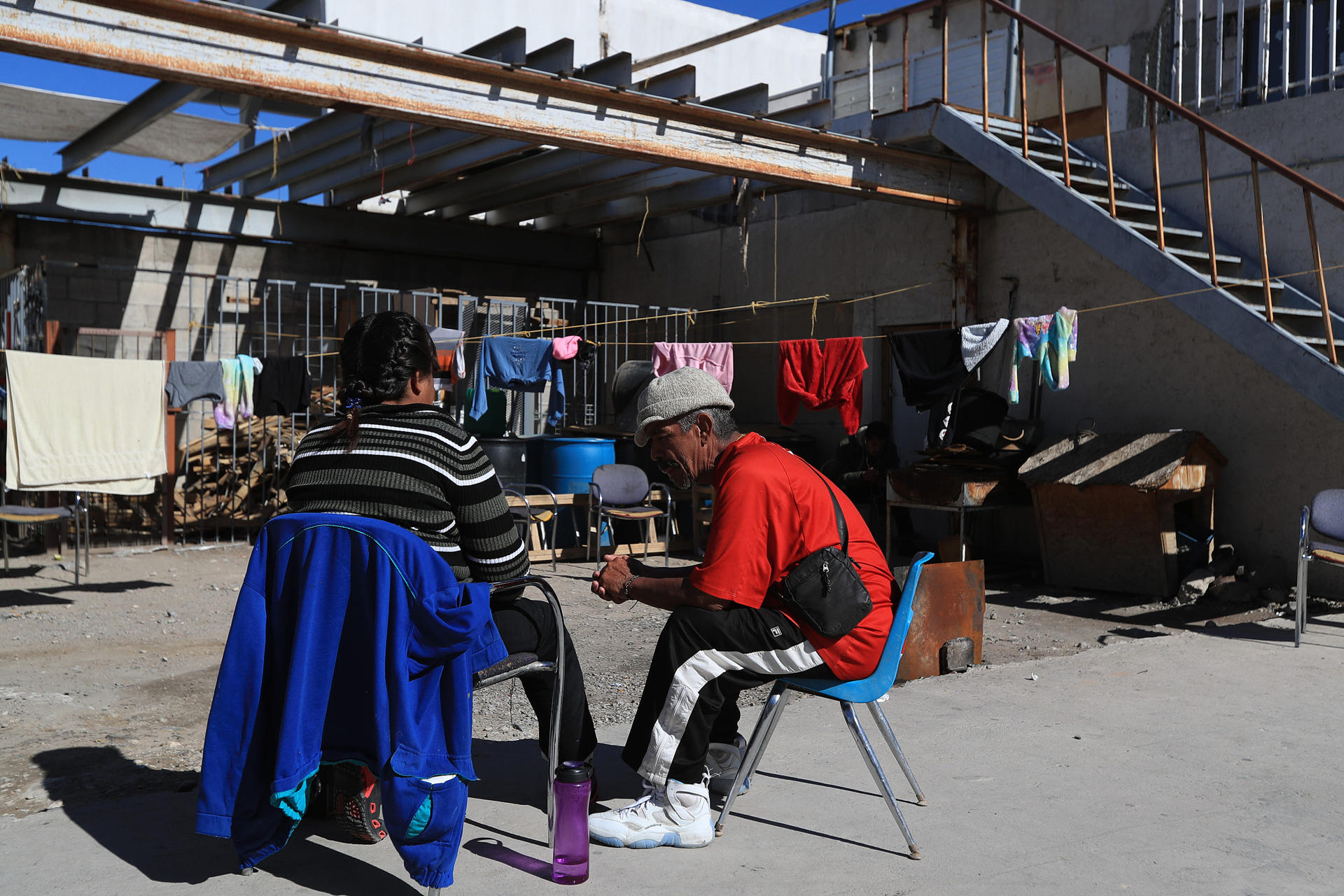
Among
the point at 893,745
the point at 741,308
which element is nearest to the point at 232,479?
the point at 741,308

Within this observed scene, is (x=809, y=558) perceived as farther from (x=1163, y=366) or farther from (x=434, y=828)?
(x=1163, y=366)

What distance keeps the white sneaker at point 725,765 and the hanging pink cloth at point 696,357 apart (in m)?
6.87

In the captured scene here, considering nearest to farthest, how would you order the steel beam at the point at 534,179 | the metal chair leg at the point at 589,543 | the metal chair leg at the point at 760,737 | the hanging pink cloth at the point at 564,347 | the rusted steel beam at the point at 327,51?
the metal chair leg at the point at 760,737
the rusted steel beam at the point at 327,51
the steel beam at the point at 534,179
the metal chair leg at the point at 589,543
the hanging pink cloth at the point at 564,347

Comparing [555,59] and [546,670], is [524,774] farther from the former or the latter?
[555,59]

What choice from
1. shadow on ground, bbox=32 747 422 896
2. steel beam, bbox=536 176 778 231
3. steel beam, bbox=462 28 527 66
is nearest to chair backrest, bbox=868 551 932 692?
shadow on ground, bbox=32 747 422 896

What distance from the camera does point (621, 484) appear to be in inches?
399

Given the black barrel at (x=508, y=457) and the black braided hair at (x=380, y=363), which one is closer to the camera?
the black braided hair at (x=380, y=363)

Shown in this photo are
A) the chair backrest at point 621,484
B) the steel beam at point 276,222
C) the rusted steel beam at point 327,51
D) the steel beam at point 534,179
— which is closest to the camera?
the rusted steel beam at point 327,51

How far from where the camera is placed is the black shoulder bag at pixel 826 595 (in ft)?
10.8

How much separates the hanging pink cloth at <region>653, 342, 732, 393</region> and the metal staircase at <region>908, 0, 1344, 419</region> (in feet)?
9.48

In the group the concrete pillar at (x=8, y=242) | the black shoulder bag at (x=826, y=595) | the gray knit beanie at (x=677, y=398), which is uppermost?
the concrete pillar at (x=8, y=242)

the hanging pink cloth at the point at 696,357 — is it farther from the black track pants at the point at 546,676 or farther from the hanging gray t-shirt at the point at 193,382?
the black track pants at the point at 546,676

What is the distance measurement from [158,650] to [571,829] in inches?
173

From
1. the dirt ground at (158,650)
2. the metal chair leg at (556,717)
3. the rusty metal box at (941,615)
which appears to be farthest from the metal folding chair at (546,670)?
the rusty metal box at (941,615)
